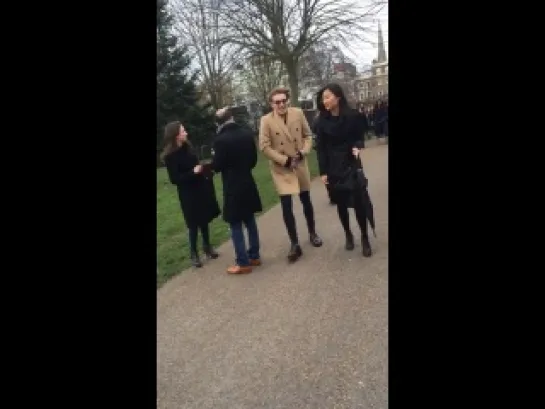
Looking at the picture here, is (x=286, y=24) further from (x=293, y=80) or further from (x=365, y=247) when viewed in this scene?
(x=365, y=247)

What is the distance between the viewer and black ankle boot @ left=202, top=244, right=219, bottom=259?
5.19 feet

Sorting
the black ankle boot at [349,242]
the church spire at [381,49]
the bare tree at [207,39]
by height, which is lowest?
the black ankle boot at [349,242]

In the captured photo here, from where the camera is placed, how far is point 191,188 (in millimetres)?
1404

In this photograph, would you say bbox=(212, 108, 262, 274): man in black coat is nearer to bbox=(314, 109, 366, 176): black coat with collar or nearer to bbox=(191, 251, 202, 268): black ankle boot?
bbox=(191, 251, 202, 268): black ankle boot

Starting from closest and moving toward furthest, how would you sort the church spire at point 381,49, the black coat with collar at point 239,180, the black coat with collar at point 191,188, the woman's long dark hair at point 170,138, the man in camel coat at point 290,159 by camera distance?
the church spire at point 381,49 < the woman's long dark hair at point 170,138 < the black coat with collar at point 191,188 < the man in camel coat at point 290,159 < the black coat with collar at point 239,180

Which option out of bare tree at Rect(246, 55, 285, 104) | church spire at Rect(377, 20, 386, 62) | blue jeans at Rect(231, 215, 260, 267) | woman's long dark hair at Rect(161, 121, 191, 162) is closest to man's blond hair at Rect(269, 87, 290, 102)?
bare tree at Rect(246, 55, 285, 104)

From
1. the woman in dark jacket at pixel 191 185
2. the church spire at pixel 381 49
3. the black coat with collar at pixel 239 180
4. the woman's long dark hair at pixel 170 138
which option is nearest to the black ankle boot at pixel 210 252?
the woman in dark jacket at pixel 191 185

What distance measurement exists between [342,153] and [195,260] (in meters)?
0.75

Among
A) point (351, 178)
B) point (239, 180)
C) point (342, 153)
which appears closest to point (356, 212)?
point (351, 178)

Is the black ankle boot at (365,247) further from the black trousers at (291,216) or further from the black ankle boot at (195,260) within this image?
the black ankle boot at (195,260)

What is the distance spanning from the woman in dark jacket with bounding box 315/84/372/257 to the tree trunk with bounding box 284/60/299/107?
8 cm

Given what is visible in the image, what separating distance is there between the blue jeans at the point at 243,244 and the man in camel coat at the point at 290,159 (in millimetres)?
162

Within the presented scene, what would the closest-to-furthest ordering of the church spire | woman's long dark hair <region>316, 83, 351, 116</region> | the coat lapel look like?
the church spire, woman's long dark hair <region>316, 83, 351, 116</region>, the coat lapel

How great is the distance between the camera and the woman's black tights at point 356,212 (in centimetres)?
146
